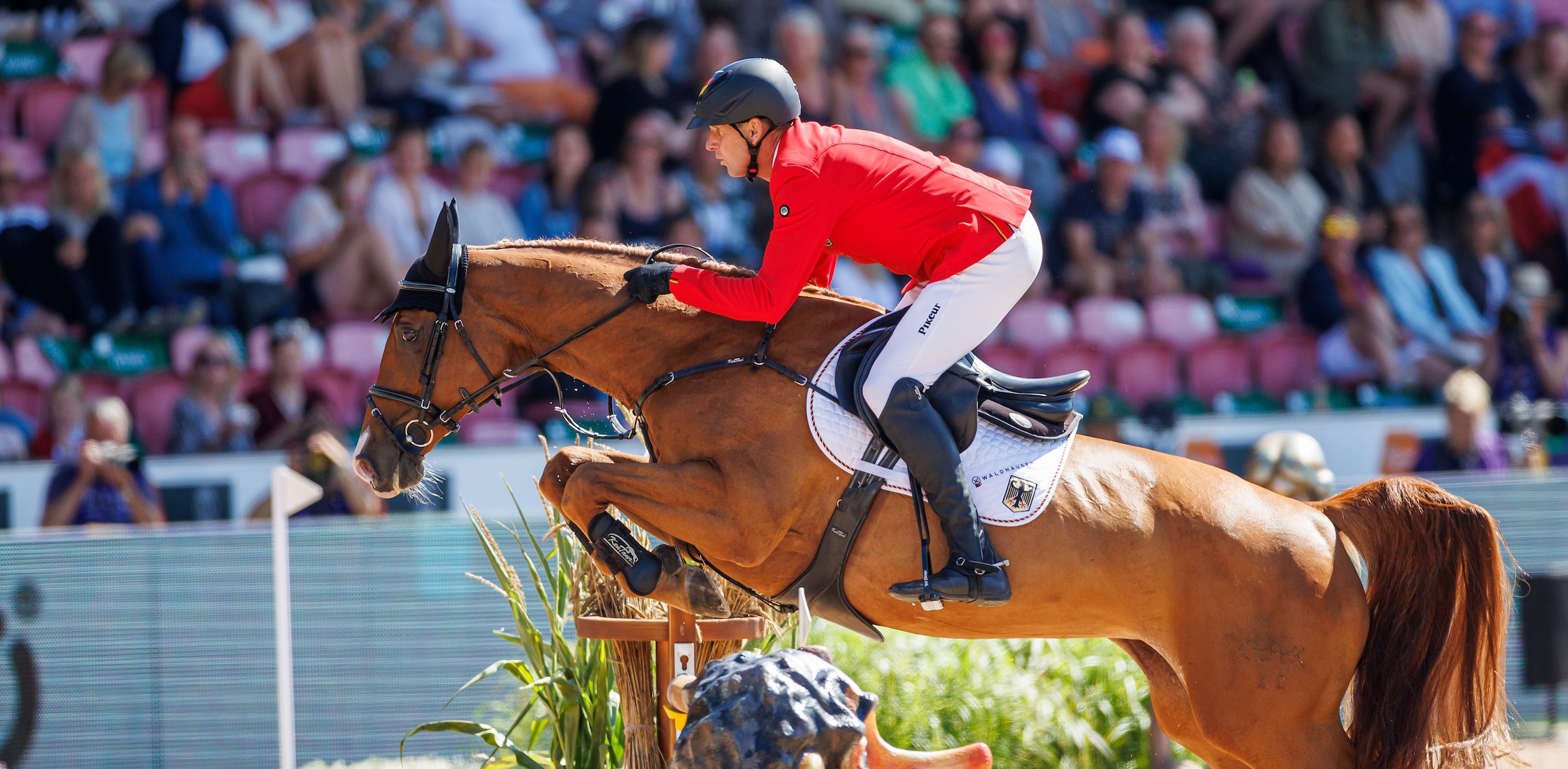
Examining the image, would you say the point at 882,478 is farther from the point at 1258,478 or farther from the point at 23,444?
the point at 23,444

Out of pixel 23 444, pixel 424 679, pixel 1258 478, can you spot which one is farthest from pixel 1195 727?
pixel 23 444

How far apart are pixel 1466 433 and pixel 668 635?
624cm

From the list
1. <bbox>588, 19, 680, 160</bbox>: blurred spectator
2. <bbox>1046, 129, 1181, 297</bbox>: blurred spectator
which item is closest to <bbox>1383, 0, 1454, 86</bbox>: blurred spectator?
<bbox>1046, 129, 1181, 297</bbox>: blurred spectator

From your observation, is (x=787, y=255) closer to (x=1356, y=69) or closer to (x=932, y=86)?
(x=932, y=86)

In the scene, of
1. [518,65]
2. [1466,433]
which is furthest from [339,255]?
[1466,433]

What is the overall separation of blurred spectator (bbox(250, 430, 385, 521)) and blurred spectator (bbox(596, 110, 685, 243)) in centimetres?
297

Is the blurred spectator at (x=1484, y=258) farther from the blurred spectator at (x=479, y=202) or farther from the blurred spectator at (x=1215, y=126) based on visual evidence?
the blurred spectator at (x=479, y=202)

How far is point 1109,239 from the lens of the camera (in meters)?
10.7

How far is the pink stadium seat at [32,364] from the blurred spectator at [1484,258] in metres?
10.8

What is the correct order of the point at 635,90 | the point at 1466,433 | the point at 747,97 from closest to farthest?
the point at 747,97 → the point at 1466,433 → the point at 635,90

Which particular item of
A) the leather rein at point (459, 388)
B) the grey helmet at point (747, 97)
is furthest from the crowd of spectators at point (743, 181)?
the grey helmet at point (747, 97)

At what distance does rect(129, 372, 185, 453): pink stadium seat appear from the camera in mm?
8023

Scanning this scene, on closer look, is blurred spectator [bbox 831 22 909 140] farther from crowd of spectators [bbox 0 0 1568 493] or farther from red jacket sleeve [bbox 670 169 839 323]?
red jacket sleeve [bbox 670 169 839 323]

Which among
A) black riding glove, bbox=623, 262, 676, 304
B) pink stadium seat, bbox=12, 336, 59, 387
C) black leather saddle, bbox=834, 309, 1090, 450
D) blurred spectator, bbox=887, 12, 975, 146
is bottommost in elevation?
black leather saddle, bbox=834, 309, 1090, 450
